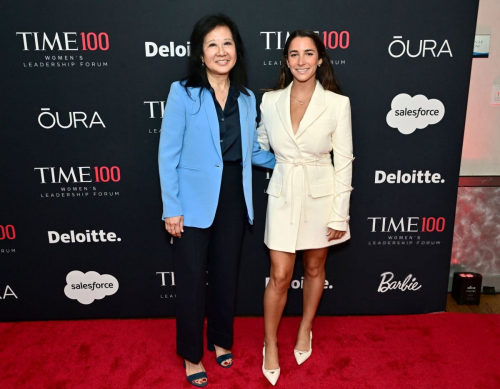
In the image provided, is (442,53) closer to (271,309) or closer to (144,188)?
(271,309)

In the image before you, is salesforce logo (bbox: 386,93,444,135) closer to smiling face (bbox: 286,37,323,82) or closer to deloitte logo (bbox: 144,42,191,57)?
smiling face (bbox: 286,37,323,82)

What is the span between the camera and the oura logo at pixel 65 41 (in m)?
2.54

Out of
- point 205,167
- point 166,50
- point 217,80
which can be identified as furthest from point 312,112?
point 166,50

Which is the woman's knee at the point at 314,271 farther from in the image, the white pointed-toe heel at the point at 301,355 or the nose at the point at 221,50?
the nose at the point at 221,50

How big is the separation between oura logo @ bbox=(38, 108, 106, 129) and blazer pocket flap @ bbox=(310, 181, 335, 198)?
130 cm

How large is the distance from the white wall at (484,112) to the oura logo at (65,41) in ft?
7.78

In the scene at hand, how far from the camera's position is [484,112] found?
3113 mm

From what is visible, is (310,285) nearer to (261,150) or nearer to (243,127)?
(261,150)

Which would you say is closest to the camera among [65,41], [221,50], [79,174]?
[221,50]

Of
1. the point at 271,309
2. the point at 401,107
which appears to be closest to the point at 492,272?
the point at 401,107

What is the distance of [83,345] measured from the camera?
2.76 metres

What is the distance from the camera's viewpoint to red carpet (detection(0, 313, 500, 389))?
2436 millimetres

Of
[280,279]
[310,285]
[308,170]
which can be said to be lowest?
[310,285]

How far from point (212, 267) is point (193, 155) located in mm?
657
